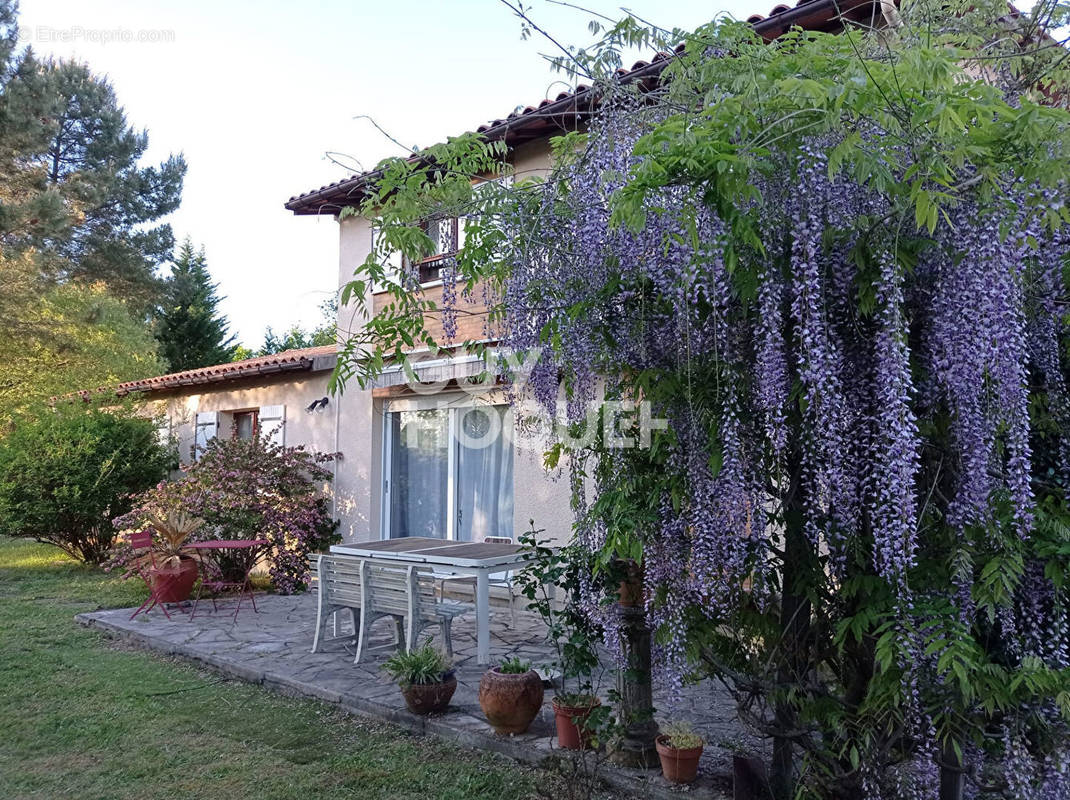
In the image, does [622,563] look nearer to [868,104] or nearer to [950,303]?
[950,303]

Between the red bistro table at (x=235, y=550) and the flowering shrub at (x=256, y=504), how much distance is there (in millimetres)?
183

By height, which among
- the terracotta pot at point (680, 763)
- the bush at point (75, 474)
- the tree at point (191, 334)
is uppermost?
the tree at point (191, 334)

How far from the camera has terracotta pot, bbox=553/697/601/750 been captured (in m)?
4.19

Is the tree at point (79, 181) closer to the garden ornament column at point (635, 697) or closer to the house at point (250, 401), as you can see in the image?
the house at point (250, 401)

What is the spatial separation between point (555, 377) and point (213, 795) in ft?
8.97

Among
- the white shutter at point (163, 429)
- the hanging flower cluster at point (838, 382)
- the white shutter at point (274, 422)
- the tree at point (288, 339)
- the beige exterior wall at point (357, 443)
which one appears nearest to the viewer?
the hanging flower cluster at point (838, 382)

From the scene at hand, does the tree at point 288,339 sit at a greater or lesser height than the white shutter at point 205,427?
greater

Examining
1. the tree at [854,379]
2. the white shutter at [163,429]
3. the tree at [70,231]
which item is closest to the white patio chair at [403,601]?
the tree at [854,379]

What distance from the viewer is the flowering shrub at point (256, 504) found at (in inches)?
371

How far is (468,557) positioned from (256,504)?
4259 millimetres

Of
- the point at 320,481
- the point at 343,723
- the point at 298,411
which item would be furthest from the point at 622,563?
the point at 298,411

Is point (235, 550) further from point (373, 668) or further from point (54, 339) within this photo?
point (54, 339)

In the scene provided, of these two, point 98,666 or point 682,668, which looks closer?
point 682,668

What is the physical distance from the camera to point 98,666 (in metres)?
6.45
